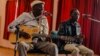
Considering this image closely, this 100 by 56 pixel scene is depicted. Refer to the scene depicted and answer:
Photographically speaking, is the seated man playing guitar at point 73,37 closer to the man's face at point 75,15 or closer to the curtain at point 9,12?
the man's face at point 75,15

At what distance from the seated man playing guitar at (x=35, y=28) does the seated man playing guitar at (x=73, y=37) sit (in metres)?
0.40

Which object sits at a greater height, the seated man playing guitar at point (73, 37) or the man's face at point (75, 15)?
the man's face at point (75, 15)

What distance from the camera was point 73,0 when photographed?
23.0 feet

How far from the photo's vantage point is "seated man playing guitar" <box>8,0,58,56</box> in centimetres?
461

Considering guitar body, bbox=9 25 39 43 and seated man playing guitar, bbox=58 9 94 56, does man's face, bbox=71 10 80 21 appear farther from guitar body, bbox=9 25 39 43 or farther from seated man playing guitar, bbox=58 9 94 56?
guitar body, bbox=9 25 39 43

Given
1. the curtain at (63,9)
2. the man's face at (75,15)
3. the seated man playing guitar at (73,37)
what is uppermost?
the curtain at (63,9)

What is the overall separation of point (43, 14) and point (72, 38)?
2.58 feet

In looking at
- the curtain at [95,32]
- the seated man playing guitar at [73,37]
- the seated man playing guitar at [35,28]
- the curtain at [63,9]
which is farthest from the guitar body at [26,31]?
the curtain at [63,9]

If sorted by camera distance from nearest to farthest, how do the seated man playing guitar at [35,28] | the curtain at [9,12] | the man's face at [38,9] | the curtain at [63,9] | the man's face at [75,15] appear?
the seated man playing guitar at [35,28] < the man's face at [38,9] < the man's face at [75,15] < the curtain at [63,9] < the curtain at [9,12]

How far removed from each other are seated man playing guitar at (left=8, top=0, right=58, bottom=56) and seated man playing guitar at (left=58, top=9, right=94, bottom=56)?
1.30 feet

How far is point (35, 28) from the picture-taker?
476cm

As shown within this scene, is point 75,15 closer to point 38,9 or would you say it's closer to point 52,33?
point 52,33

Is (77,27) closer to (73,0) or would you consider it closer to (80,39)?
(80,39)

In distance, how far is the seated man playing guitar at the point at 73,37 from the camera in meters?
5.11
